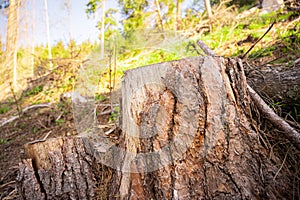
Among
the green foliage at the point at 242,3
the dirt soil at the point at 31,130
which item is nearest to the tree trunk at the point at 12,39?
the dirt soil at the point at 31,130

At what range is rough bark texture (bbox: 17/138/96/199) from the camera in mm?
1216

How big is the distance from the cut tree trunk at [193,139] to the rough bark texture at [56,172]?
27cm

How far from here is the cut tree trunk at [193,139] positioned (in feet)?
3.10

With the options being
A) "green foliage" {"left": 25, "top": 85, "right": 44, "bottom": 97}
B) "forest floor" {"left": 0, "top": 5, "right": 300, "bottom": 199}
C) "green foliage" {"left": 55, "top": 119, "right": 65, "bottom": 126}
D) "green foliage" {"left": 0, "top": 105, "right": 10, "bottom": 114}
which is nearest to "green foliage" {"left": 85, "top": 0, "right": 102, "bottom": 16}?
"forest floor" {"left": 0, "top": 5, "right": 300, "bottom": 199}

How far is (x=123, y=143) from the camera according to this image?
115 cm

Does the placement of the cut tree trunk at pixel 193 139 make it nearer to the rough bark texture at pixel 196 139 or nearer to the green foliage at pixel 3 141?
the rough bark texture at pixel 196 139

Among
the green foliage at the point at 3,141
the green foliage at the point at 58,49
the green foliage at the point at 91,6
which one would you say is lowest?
the green foliage at the point at 3,141

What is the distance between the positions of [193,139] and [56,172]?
81 cm

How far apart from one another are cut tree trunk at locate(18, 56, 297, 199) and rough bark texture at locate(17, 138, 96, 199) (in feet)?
0.87

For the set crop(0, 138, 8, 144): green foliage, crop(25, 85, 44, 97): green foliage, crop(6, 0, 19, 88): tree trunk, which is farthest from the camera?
crop(6, 0, 19, 88): tree trunk

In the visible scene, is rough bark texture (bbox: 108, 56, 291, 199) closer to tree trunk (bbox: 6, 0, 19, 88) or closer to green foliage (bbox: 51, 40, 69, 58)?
green foliage (bbox: 51, 40, 69, 58)

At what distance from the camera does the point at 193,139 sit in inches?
38.4

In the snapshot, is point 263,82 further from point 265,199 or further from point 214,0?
point 214,0

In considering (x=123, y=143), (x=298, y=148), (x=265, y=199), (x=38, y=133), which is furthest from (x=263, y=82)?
(x=38, y=133)
